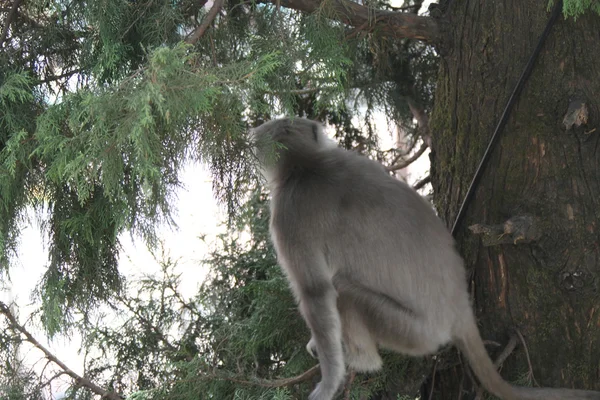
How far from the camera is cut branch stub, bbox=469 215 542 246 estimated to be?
270cm


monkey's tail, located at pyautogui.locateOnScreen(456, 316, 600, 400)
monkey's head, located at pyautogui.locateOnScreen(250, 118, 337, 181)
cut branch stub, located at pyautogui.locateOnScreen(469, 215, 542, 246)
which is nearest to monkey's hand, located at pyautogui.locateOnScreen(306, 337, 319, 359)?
monkey's tail, located at pyautogui.locateOnScreen(456, 316, 600, 400)

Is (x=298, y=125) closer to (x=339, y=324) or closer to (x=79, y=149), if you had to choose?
(x=339, y=324)

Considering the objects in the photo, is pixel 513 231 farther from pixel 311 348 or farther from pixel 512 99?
pixel 311 348

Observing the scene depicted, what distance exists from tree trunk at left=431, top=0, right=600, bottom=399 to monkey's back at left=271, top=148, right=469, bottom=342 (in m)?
0.21

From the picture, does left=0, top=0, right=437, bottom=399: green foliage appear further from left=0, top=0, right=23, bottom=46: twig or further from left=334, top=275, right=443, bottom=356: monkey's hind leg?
left=334, top=275, right=443, bottom=356: monkey's hind leg

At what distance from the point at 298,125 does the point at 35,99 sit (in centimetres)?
97

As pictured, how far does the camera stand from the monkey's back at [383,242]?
288 cm

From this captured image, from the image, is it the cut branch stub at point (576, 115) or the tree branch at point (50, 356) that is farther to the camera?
the tree branch at point (50, 356)

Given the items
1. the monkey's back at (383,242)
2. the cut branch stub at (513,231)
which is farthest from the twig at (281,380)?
the cut branch stub at (513,231)

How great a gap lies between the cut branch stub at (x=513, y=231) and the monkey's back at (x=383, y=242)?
0.22 metres

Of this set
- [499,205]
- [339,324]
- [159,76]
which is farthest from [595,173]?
[159,76]

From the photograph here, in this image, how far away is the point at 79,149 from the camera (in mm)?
2186

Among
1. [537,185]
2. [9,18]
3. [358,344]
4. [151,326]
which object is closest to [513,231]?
[537,185]

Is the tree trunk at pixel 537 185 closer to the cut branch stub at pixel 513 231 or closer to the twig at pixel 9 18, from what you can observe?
the cut branch stub at pixel 513 231
